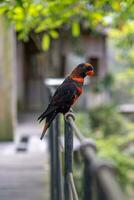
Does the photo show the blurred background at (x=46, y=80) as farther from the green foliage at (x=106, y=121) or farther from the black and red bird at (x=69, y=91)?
the black and red bird at (x=69, y=91)

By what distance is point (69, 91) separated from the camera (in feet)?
9.19

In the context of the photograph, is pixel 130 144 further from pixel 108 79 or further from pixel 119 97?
pixel 119 97

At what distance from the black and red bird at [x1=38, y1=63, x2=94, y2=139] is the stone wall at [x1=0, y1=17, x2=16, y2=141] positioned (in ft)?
24.3

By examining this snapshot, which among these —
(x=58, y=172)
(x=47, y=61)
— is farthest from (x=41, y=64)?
(x=58, y=172)

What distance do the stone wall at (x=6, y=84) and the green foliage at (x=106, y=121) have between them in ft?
9.33

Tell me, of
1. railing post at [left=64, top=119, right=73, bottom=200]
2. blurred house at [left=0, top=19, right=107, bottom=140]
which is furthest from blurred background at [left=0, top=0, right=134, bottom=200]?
railing post at [left=64, top=119, right=73, bottom=200]

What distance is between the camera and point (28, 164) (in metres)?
7.64

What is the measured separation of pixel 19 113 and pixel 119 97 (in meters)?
10.5

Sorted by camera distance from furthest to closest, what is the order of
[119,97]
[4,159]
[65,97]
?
[119,97] → [4,159] → [65,97]

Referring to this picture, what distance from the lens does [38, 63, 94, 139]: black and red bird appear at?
280 centimetres

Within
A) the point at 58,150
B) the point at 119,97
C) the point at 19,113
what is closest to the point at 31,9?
the point at 58,150

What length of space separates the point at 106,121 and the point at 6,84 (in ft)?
11.8

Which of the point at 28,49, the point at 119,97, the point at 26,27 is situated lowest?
the point at 119,97

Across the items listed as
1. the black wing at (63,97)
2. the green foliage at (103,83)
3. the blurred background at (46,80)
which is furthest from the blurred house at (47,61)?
the black wing at (63,97)
